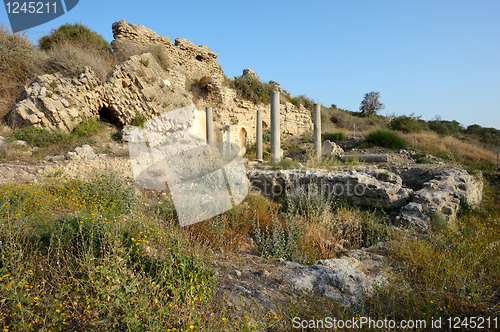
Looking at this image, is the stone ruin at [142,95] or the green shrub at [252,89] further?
the green shrub at [252,89]

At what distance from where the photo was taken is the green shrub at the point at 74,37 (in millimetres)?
14868

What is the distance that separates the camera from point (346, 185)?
6961 millimetres

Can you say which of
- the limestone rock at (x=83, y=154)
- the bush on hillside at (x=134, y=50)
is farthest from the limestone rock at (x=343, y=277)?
the bush on hillside at (x=134, y=50)

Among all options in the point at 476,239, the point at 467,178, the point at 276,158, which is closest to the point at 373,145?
the point at 276,158

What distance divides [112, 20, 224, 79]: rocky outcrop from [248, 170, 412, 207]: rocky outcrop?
1520 cm

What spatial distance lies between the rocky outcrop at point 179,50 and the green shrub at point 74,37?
5.64 ft

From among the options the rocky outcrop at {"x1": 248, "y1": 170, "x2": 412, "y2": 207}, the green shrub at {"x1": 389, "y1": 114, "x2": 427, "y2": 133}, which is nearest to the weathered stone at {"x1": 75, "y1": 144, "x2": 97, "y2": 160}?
the rocky outcrop at {"x1": 248, "y1": 170, "x2": 412, "y2": 207}

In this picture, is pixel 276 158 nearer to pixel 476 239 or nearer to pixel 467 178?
pixel 467 178

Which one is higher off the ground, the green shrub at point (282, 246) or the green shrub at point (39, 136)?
the green shrub at point (39, 136)

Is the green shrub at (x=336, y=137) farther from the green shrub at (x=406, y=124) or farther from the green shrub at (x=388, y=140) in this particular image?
the green shrub at (x=406, y=124)

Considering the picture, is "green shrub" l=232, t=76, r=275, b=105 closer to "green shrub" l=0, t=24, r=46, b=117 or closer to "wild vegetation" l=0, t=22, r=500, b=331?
"green shrub" l=0, t=24, r=46, b=117

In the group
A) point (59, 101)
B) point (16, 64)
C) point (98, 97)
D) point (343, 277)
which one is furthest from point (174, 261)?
point (16, 64)

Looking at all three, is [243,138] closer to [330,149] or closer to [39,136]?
[330,149]

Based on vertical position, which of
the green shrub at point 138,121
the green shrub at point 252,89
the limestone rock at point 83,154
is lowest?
the limestone rock at point 83,154
